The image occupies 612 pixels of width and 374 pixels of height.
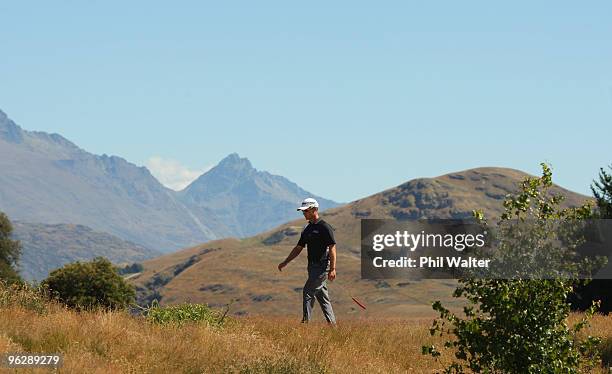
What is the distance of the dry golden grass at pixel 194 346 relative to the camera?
10.3 metres

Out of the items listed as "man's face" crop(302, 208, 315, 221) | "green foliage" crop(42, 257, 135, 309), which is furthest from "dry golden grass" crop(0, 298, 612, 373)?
"green foliage" crop(42, 257, 135, 309)

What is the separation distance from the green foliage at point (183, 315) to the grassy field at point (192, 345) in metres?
0.25

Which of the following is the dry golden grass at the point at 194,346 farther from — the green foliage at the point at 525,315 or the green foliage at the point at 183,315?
the green foliage at the point at 525,315

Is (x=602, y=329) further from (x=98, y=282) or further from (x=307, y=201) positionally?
(x=98, y=282)

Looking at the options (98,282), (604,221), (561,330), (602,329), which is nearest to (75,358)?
(561,330)

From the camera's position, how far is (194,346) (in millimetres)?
11258

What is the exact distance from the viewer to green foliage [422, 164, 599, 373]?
9406mm

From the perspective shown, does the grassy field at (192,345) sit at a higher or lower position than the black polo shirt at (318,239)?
lower

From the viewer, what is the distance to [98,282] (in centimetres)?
4322

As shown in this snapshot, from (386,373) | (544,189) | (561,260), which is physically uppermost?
(544,189)

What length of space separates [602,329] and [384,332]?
4841 millimetres

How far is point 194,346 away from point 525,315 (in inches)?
174

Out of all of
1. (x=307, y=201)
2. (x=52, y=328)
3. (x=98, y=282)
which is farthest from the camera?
(x=98, y=282)

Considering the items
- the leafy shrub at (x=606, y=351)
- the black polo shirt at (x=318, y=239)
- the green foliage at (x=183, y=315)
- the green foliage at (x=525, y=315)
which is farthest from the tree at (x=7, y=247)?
the green foliage at (x=525, y=315)
